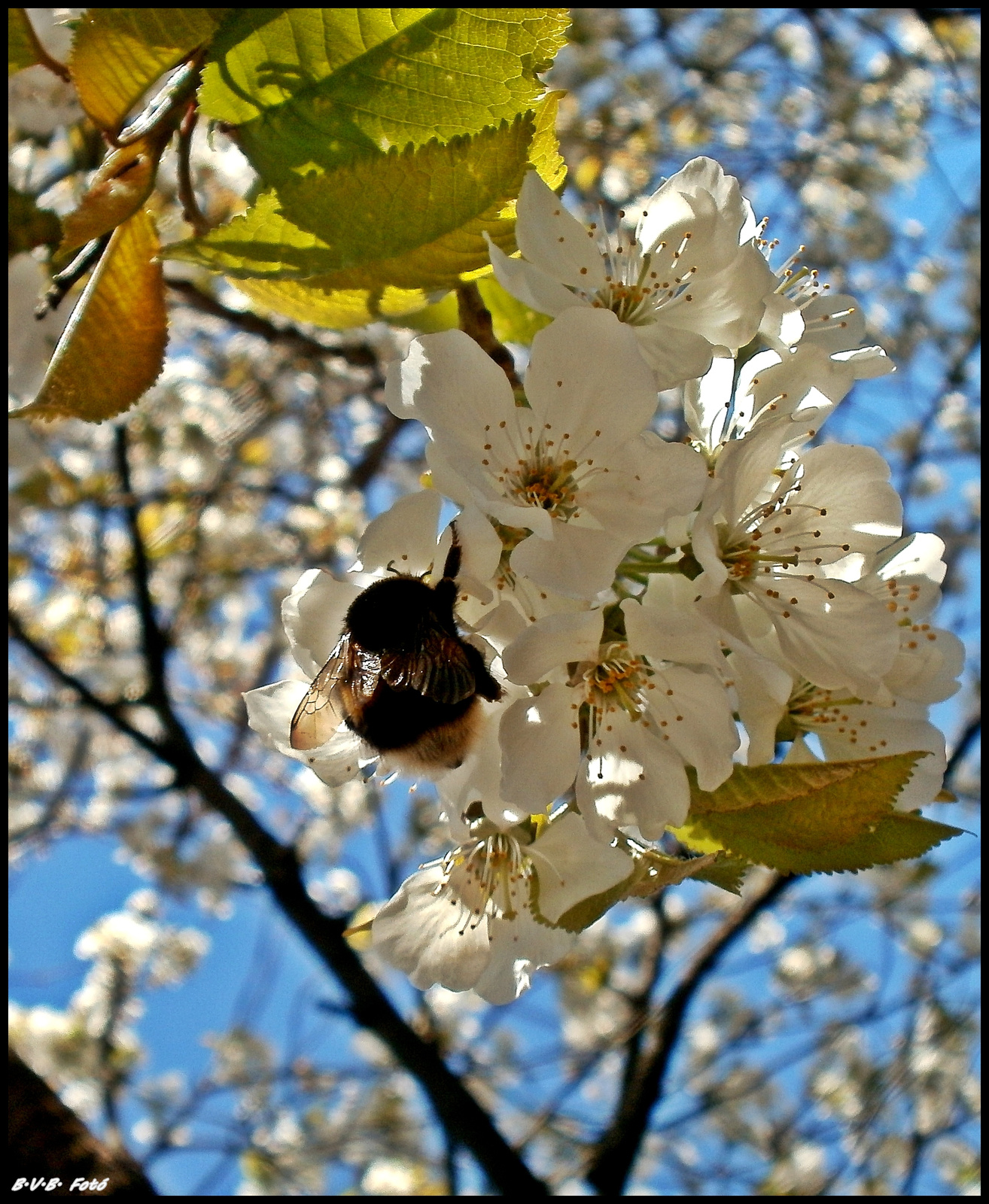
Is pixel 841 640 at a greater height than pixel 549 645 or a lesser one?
lesser

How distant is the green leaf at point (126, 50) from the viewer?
1041mm

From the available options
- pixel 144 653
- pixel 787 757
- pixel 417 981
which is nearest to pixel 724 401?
pixel 787 757

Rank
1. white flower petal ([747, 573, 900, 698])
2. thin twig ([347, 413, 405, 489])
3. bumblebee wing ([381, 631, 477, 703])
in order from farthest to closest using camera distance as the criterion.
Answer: thin twig ([347, 413, 405, 489]), bumblebee wing ([381, 631, 477, 703]), white flower petal ([747, 573, 900, 698])

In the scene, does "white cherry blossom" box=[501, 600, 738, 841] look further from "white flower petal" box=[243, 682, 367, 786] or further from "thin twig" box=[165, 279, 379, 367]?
"thin twig" box=[165, 279, 379, 367]

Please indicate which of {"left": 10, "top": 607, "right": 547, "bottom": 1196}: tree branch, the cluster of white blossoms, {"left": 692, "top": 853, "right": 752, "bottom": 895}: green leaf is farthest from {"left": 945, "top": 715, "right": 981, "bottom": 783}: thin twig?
{"left": 692, "top": 853, "right": 752, "bottom": 895}: green leaf

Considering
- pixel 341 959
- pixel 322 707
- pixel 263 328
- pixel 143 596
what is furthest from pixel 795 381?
pixel 143 596

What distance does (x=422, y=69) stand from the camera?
973 millimetres

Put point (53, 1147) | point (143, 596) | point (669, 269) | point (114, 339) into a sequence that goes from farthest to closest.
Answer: point (143, 596)
point (53, 1147)
point (669, 269)
point (114, 339)

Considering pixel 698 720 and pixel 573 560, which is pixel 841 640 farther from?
pixel 573 560

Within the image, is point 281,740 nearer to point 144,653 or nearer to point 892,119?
point 144,653

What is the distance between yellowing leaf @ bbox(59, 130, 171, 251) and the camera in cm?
106

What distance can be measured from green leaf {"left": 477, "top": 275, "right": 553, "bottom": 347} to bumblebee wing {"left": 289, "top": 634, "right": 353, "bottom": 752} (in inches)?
16.8

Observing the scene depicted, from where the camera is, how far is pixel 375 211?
965mm

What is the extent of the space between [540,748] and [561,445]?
1.11 feet
